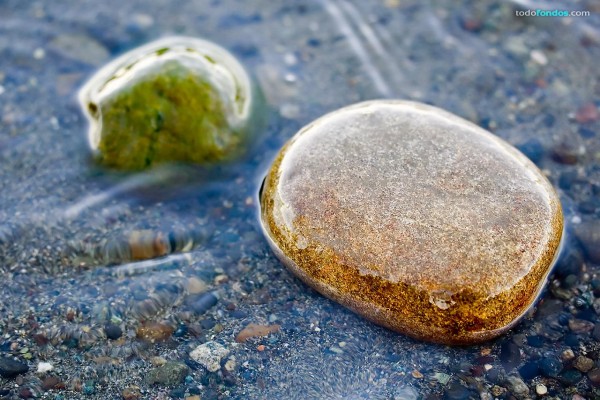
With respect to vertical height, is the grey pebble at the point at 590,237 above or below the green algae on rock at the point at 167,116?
below

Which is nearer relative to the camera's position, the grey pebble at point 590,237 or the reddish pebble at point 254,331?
the reddish pebble at point 254,331

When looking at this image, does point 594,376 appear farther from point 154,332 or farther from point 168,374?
point 154,332

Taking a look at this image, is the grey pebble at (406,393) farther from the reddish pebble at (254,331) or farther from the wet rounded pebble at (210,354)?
the wet rounded pebble at (210,354)

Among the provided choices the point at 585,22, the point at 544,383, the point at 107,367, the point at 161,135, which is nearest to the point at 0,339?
the point at 107,367

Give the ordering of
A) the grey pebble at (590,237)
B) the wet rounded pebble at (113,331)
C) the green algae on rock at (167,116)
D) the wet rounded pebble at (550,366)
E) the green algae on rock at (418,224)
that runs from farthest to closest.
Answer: the green algae on rock at (167,116) → the grey pebble at (590,237) → the wet rounded pebble at (113,331) → the wet rounded pebble at (550,366) → the green algae on rock at (418,224)

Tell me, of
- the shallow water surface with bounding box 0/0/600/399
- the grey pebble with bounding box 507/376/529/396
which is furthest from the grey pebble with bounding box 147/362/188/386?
the grey pebble with bounding box 507/376/529/396

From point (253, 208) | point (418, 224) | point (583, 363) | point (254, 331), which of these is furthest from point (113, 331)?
point (583, 363)

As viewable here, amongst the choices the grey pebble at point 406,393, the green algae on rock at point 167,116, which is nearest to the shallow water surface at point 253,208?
the grey pebble at point 406,393
